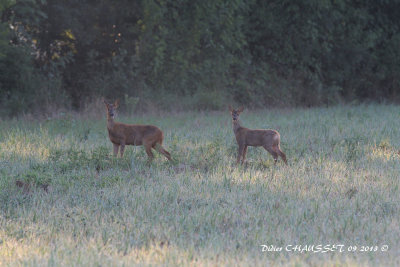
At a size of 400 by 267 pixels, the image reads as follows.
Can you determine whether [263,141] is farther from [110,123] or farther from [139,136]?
[110,123]

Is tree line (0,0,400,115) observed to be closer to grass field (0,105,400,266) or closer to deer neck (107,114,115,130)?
deer neck (107,114,115,130)

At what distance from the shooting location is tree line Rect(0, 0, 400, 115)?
747 inches

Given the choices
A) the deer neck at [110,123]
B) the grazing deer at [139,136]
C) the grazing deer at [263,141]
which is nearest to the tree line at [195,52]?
the deer neck at [110,123]

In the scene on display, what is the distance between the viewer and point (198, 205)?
267 inches

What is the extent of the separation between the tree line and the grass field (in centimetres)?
788

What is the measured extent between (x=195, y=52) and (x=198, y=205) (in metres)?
15.7

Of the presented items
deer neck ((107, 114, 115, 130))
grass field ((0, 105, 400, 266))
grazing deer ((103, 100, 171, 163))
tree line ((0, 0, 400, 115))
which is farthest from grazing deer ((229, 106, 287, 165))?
tree line ((0, 0, 400, 115))

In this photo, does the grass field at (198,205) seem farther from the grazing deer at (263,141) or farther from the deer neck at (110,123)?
the deer neck at (110,123)

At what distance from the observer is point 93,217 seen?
617 centimetres

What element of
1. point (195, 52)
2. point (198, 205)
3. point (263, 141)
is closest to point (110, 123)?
point (263, 141)

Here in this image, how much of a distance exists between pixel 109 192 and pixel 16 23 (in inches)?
523

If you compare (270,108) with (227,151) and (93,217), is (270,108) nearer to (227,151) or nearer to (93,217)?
(227,151)

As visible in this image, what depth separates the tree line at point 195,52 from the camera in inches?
747

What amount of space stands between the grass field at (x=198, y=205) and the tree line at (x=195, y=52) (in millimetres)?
7884
